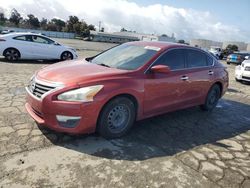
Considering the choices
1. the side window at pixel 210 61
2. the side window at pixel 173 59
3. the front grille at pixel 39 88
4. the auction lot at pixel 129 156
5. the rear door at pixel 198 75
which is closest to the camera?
the auction lot at pixel 129 156

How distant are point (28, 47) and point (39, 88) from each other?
909 centimetres

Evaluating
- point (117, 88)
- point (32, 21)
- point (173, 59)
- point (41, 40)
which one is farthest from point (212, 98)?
point (32, 21)

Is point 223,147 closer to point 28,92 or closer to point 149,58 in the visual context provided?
point 149,58

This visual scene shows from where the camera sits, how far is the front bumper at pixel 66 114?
386 centimetres

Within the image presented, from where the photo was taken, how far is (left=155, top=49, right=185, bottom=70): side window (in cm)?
510

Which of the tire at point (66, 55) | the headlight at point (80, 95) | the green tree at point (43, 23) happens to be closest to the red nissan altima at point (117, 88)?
the headlight at point (80, 95)

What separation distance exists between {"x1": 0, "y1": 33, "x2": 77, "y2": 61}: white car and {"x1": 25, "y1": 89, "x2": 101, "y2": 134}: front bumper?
9027mm

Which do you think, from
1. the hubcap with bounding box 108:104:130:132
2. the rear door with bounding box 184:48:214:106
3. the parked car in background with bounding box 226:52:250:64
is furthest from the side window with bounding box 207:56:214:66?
the parked car in background with bounding box 226:52:250:64

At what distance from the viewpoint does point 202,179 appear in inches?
140

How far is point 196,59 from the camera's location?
19.9 feet

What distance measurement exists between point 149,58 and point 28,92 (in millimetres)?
2191

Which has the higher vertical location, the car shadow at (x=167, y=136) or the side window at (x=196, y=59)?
the side window at (x=196, y=59)

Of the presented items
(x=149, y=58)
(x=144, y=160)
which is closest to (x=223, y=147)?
(x=144, y=160)

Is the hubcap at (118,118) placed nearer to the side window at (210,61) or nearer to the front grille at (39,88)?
the front grille at (39,88)
